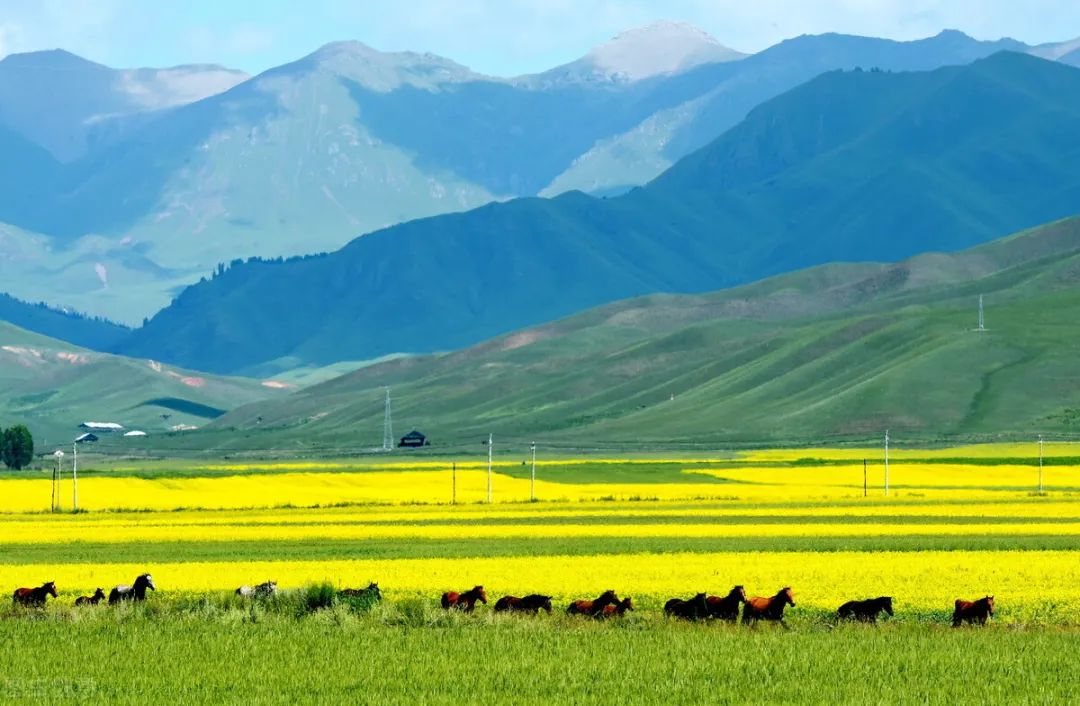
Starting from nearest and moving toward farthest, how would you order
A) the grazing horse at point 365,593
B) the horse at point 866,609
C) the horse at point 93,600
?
1. the horse at point 866,609
2. the grazing horse at point 365,593
3. the horse at point 93,600

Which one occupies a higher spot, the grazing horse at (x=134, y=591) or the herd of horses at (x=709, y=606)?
the grazing horse at (x=134, y=591)

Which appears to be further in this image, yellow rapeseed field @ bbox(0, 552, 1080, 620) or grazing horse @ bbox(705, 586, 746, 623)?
yellow rapeseed field @ bbox(0, 552, 1080, 620)

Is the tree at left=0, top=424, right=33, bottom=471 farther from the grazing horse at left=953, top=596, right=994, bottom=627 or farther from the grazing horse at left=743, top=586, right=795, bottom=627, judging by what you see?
the grazing horse at left=953, top=596, right=994, bottom=627

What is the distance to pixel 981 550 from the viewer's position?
5794cm

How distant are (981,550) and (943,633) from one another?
21532mm

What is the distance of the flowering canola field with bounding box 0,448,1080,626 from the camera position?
157 ft

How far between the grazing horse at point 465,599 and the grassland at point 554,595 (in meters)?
0.46

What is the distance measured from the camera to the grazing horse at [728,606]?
1553 inches

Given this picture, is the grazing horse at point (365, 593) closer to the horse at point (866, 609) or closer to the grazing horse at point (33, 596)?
the grazing horse at point (33, 596)

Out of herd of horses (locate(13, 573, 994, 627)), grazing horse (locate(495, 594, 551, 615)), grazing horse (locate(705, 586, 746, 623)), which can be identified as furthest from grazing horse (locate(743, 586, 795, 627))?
grazing horse (locate(495, 594, 551, 615))

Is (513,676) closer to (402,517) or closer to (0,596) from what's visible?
(0,596)

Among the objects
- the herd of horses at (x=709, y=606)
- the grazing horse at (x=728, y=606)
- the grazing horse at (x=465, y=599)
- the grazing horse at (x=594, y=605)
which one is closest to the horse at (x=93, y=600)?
the herd of horses at (x=709, y=606)

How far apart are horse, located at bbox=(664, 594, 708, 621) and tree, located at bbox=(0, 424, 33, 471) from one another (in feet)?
448

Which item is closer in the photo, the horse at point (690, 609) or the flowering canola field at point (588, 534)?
the horse at point (690, 609)
